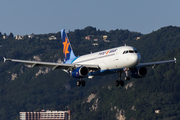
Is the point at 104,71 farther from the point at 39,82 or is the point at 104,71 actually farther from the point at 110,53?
the point at 39,82

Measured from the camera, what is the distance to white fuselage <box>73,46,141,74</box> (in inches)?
2609

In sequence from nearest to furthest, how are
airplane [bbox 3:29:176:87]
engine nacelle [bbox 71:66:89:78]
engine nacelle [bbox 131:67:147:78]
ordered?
airplane [bbox 3:29:176:87] → engine nacelle [bbox 71:66:89:78] → engine nacelle [bbox 131:67:147:78]

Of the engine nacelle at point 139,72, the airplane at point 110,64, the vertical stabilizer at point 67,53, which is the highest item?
the vertical stabilizer at point 67,53

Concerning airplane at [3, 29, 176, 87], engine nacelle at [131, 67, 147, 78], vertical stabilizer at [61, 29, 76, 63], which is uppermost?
vertical stabilizer at [61, 29, 76, 63]

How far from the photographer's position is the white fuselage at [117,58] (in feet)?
217

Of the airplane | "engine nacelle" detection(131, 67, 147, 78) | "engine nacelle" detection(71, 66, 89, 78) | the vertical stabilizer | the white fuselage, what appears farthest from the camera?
the vertical stabilizer

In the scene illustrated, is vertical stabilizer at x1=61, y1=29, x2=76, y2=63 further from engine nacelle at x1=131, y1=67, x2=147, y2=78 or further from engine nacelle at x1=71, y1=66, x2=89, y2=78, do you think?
engine nacelle at x1=131, y1=67, x2=147, y2=78

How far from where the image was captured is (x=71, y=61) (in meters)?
87.6

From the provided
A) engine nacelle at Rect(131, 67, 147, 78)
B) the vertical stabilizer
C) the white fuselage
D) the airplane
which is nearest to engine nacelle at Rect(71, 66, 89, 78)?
the airplane

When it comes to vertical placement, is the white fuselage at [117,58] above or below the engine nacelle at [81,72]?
above

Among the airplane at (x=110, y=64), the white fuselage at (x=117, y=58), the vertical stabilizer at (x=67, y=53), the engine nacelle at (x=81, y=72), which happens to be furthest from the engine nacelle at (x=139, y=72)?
the vertical stabilizer at (x=67, y=53)

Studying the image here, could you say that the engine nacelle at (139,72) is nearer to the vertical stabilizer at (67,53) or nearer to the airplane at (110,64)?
the airplane at (110,64)

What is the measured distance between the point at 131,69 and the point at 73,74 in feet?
34.2

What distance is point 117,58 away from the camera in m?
68.6
